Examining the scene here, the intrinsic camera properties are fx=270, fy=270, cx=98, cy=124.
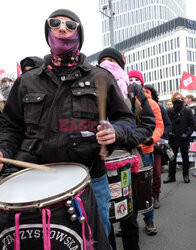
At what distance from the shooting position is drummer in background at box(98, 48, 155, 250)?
242 centimetres

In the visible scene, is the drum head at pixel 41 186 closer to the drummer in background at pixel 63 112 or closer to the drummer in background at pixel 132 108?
the drummer in background at pixel 63 112

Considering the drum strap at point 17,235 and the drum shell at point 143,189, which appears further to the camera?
the drum shell at point 143,189

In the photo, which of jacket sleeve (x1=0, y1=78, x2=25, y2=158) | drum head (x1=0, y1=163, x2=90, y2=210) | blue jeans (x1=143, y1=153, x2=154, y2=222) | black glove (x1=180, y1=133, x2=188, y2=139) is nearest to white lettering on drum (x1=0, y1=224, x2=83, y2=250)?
drum head (x1=0, y1=163, x2=90, y2=210)

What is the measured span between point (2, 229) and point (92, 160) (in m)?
0.64

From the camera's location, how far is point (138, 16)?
85375 millimetres

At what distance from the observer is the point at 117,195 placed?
2207mm

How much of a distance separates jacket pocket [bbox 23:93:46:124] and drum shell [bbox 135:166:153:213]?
156 centimetres

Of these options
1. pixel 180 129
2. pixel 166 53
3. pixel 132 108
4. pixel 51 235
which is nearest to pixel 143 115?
pixel 132 108

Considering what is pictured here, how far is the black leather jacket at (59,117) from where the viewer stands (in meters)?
1.55

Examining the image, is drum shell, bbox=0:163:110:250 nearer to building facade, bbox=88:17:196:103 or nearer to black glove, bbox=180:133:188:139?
black glove, bbox=180:133:188:139

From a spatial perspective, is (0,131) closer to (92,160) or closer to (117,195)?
(92,160)

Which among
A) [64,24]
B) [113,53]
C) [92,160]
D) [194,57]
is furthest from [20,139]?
[194,57]

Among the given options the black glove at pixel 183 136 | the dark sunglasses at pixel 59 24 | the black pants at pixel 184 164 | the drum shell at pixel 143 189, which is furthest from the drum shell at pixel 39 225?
the black glove at pixel 183 136

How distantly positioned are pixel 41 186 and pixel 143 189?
1.83 m
